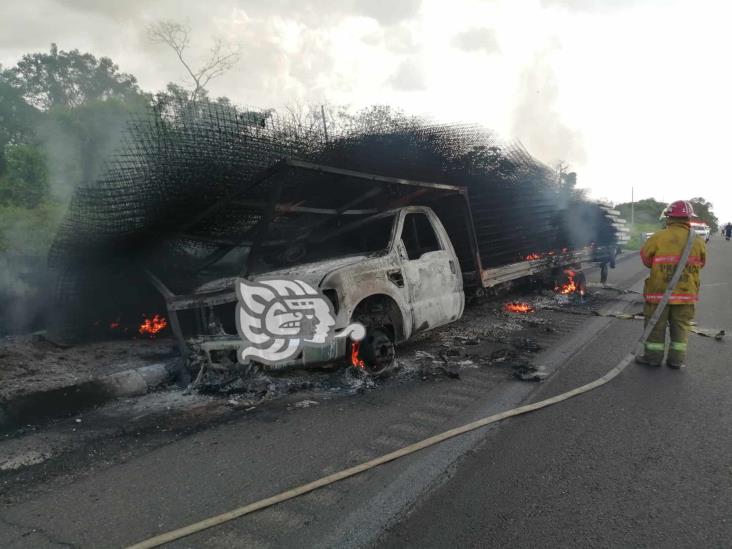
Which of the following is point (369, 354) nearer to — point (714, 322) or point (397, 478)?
point (397, 478)

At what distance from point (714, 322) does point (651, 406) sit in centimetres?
407

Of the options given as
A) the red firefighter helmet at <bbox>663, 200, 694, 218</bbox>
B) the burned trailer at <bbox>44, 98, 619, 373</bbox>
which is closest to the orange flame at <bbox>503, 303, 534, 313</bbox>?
the burned trailer at <bbox>44, 98, 619, 373</bbox>

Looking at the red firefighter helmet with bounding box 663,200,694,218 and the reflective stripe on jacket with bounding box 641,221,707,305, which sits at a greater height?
the red firefighter helmet with bounding box 663,200,694,218

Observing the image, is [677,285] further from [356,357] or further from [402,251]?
[356,357]

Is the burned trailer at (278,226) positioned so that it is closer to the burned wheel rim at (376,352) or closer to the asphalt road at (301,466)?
the burned wheel rim at (376,352)

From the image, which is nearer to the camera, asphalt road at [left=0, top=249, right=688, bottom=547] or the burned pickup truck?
asphalt road at [left=0, top=249, right=688, bottom=547]

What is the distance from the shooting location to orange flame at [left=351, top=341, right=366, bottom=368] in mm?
4410

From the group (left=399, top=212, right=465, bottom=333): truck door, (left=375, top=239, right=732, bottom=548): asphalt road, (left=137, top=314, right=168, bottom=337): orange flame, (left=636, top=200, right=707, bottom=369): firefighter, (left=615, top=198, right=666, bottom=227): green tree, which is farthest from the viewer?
(left=615, top=198, right=666, bottom=227): green tree

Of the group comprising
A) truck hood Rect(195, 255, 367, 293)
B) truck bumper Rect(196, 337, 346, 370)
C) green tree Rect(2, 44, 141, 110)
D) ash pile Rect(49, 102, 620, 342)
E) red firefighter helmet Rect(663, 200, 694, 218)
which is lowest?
truck bumper Rect(196, 337, 346, 370)

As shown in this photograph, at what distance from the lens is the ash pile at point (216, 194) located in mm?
4586

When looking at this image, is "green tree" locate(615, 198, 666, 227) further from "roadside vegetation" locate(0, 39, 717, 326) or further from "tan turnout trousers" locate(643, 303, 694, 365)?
"tan turnout trousers" locate(643, 303, 694, 365)

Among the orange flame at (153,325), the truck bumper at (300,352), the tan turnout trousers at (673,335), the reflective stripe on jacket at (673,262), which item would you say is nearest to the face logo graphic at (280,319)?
the truck bumper at (300,352)

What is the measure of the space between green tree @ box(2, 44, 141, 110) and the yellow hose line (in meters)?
31.8

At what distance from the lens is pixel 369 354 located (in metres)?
4.49
